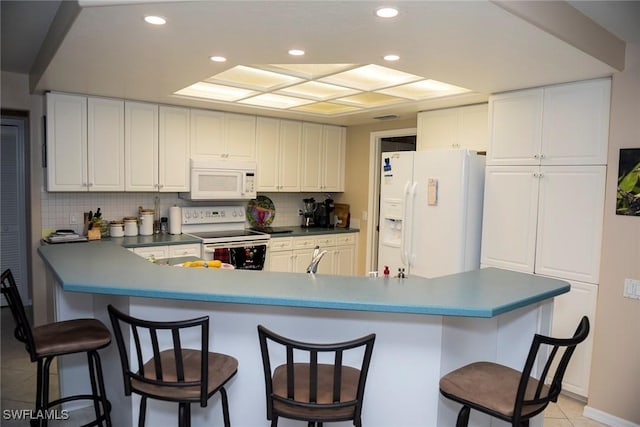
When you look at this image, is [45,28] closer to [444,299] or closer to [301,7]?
[301,7]

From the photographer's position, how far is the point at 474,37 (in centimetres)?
219

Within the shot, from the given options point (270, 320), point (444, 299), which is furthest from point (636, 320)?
point (270, 320)

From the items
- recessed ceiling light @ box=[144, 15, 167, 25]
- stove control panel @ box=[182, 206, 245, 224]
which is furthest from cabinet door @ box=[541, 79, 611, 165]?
stove control panel @ box=[182, 206, 245, 224]

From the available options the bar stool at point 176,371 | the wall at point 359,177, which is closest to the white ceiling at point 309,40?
the bar stool at point 176,371

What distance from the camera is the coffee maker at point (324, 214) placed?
19.3 ft

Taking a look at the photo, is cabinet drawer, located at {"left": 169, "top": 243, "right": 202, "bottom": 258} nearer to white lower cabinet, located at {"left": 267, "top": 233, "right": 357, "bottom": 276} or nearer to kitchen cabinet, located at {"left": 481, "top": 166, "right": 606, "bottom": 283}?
white lower cabinet, located at {"left": 267, "top": 233, "right": 357, "bottom": 276}

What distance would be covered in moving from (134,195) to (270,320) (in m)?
3.20

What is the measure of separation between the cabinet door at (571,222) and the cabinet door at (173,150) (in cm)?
346

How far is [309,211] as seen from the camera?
5.93m

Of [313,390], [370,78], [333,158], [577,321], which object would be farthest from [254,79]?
[577,321]

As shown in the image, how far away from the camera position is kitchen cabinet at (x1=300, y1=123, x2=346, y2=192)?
5551 millimetres

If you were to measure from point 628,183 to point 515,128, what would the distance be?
91 cm

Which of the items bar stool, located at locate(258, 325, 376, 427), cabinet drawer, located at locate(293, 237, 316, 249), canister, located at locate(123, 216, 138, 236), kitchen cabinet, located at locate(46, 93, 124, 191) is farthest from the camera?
cabinet drawer, located at locate(293, 237, 316, 249)

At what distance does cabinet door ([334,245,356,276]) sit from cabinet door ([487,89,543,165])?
2.44 meters
